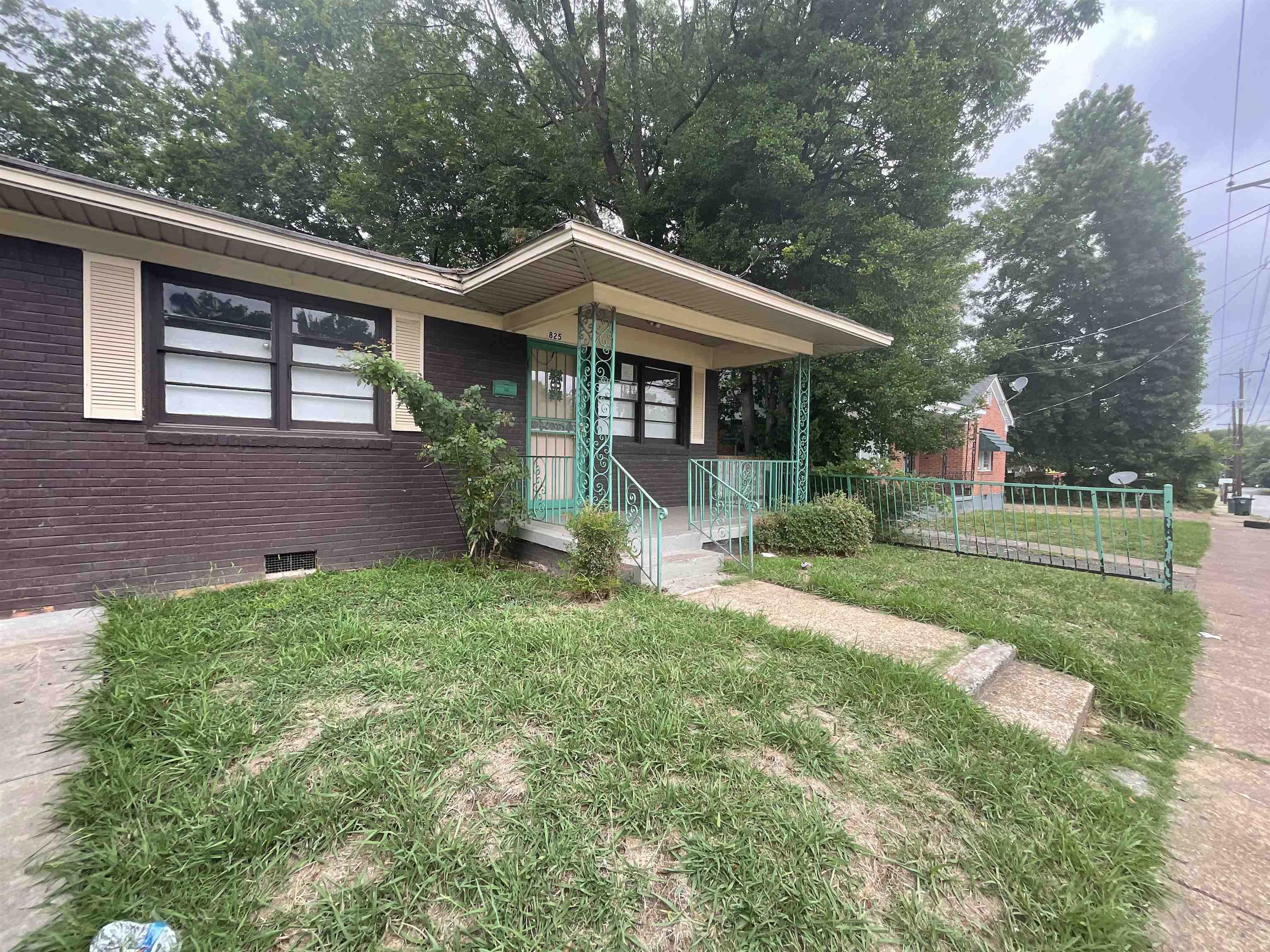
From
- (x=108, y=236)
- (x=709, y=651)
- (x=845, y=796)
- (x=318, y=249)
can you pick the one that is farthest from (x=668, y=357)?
(x=845, y=796)

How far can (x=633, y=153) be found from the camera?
1046 cm

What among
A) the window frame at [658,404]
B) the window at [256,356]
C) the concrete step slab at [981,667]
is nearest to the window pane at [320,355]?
the window at [256,356]

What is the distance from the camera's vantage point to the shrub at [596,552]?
13.8ft

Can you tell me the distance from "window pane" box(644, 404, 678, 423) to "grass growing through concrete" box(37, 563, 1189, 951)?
17.4ft

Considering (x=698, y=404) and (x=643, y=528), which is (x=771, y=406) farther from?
(x=643, y=528)

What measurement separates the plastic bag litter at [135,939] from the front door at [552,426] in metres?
4.79

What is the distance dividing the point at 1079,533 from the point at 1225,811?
734 cm

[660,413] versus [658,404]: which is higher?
[658,404]

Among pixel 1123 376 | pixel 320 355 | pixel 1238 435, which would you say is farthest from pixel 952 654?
pixel 1238 435

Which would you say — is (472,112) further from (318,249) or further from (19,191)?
(19,191)

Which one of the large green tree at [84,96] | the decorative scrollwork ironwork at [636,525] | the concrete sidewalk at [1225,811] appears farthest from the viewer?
the large green tree at [84,96]

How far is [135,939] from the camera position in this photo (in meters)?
1.29

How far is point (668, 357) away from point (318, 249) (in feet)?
15.8

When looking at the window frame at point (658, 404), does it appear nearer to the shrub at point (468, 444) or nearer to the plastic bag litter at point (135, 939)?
the shrub at point (468, 444)
